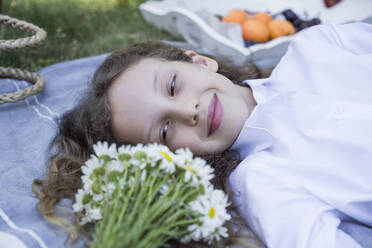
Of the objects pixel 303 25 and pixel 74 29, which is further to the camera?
pixel 74 29

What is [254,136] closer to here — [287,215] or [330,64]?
[287,215]

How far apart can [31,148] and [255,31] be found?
2.31 metres

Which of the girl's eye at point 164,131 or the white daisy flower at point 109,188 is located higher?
the white daisy flower at point 109,188

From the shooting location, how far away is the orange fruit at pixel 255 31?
3.51 m

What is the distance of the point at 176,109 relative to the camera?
1.67m

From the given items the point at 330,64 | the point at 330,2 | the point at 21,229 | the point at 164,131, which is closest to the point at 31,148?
the point at 21,229

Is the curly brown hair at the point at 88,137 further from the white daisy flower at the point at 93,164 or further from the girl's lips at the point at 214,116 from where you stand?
the white daisy flower at the point at 93,164

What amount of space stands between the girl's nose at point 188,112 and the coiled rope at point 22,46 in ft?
3.15

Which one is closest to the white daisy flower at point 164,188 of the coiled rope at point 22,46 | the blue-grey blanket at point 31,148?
the blue-grey blanket at point 31,148

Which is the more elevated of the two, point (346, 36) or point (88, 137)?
point (346, 36)

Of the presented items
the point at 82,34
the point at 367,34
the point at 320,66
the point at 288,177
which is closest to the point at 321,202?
the point at 288,177

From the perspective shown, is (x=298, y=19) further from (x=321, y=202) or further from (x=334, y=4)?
(x=321, y=202)

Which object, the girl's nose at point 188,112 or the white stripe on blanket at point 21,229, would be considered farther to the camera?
the girl's nose at point 188,112

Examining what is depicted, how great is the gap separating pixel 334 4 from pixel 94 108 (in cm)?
312
